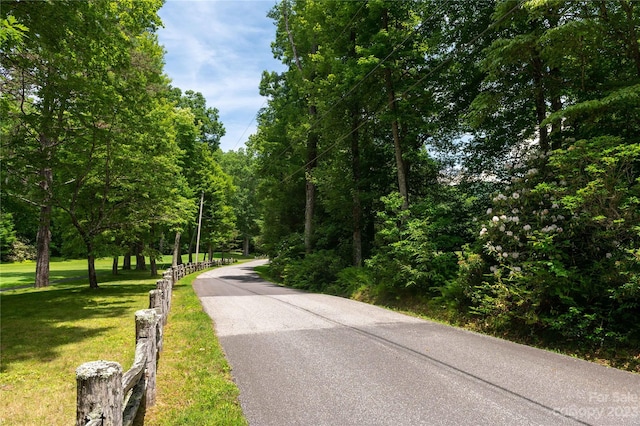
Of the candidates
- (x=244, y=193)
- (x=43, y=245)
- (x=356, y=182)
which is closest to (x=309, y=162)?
(x=356, y=182)

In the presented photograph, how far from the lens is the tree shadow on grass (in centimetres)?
735

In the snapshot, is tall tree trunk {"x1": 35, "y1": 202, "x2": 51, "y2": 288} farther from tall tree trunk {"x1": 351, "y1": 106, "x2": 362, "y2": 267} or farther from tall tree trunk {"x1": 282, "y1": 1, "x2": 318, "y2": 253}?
tall tree trunk {"x1": 351, "y1": 106, "x2": 362, "y2": 267}

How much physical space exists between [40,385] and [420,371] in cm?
570

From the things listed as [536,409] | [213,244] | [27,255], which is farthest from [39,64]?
[27,255]

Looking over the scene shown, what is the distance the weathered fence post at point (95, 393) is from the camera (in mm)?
2568

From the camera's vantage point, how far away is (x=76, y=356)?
685 centimetres

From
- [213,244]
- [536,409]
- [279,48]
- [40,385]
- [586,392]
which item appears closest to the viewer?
[536,409]

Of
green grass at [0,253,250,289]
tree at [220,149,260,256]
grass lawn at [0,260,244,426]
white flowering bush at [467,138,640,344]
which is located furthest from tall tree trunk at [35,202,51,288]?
tree at [220,149,260,256]

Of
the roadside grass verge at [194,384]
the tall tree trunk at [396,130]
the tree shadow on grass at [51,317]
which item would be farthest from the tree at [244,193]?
the roadside grass verge at [194,384]

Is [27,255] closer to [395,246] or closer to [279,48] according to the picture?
[279,48]

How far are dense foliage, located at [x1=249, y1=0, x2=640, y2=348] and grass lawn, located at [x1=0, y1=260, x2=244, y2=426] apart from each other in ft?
20.1

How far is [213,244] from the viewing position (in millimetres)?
42562

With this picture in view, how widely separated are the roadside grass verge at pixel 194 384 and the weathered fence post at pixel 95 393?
1.58m

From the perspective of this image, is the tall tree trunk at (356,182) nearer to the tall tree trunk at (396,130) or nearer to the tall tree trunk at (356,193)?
the tall tree trunk at (356,193)
